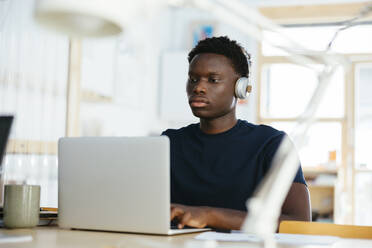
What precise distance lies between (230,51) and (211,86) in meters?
0.18

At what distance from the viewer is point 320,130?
17.3 ft

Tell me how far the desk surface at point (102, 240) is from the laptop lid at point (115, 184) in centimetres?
3

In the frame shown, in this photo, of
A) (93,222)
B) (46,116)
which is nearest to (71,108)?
(46,116)

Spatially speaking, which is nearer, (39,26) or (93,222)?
(39,26)

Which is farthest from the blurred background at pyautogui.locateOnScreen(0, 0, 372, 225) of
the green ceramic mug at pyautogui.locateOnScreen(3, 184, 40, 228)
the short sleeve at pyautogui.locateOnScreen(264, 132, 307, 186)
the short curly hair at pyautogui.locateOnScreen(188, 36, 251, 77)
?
the green ceramic mug at pyautogui.locateOnScreen(3, 184, 40, 228)

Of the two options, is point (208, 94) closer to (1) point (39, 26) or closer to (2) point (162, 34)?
(1) point (39, 26)

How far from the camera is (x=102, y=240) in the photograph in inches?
47.0

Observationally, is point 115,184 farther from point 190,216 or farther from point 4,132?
point 4,132

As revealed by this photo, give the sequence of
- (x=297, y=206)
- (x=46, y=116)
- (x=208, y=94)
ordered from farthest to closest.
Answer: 1. (x=46, y=116)
2. (x=208, y=94)
3. (x=297, y=206)

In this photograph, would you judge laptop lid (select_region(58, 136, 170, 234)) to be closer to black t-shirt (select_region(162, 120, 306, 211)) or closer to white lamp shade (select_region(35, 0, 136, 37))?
white lamp shade (select_region(35, 0, 136, 37))

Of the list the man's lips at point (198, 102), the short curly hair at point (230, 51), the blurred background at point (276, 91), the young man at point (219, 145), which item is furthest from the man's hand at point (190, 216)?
the blurred background at point (276, 91)

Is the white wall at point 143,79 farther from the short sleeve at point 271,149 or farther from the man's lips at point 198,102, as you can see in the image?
the short sleeve at point 271,149

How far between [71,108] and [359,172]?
3.25 metres

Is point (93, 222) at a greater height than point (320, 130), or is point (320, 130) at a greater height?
point (320, 130)
